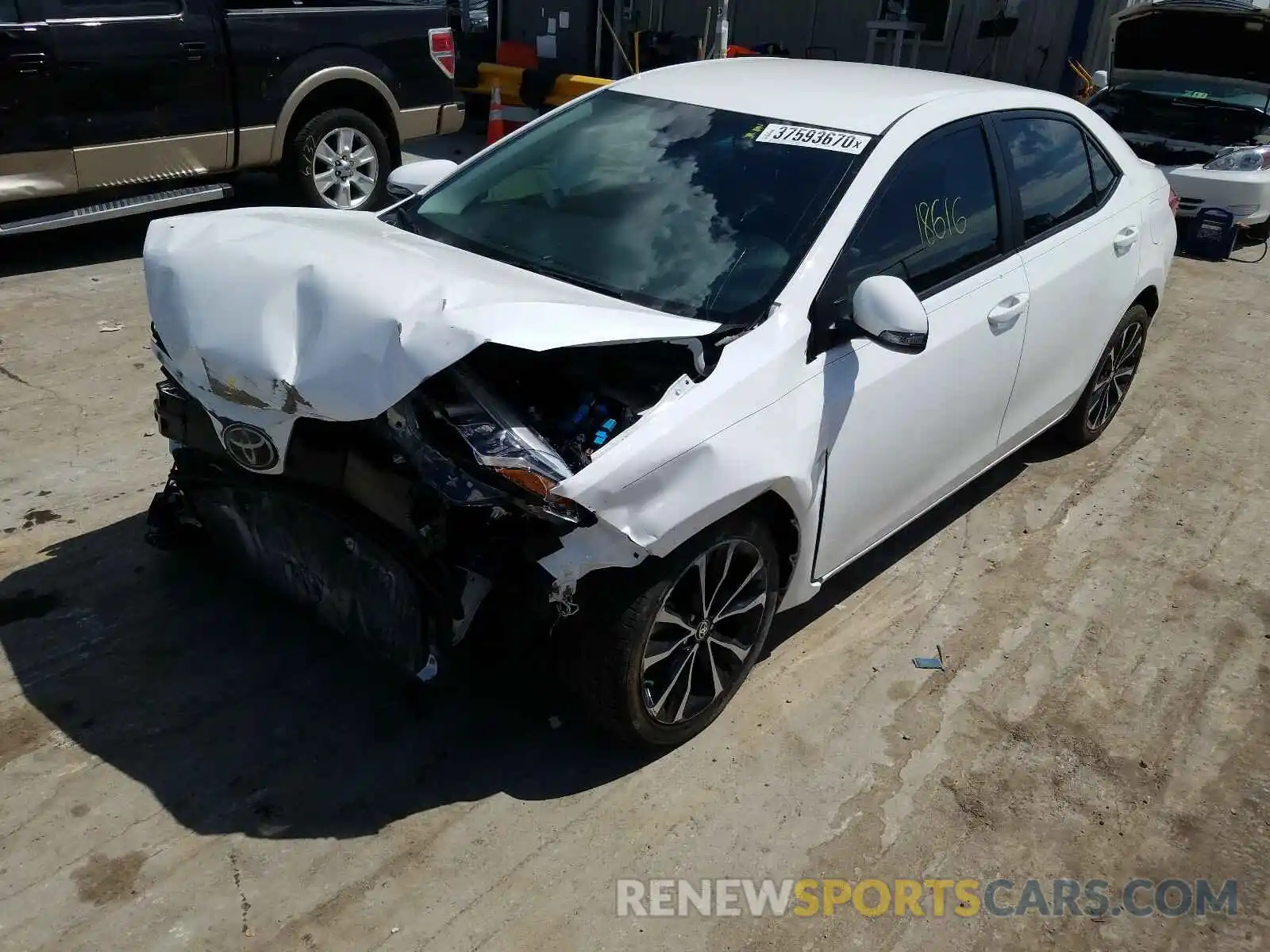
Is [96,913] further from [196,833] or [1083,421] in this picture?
[1083,421]

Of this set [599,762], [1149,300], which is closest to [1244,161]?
[1149,300]

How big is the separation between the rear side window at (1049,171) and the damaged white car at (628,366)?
0.09 feet

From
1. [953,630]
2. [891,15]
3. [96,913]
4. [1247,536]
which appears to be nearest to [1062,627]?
[953,630]

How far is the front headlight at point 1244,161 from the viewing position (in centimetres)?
902

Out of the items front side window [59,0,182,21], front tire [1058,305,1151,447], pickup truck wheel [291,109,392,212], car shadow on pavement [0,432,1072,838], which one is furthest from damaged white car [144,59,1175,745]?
pickup truck wheel [291,109,392,212]

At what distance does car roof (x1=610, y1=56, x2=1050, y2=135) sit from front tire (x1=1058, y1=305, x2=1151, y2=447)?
1.26m

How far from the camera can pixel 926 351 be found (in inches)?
140

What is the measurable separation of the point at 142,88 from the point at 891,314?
5833mm

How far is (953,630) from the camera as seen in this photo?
13.2ft

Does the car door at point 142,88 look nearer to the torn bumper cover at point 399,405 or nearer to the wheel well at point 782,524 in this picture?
the torn bumper cover at point 399,405

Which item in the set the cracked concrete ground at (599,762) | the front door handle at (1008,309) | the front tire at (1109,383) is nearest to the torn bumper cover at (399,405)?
the cracked concrete ground at (599,762)

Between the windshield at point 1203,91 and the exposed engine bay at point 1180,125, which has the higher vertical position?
the windshield at point 1203,91

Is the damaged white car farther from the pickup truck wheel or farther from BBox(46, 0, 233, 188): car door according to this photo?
the pickup truck wheel

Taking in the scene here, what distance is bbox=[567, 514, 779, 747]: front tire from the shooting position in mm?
2881
